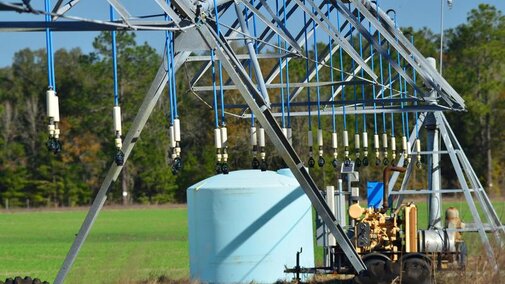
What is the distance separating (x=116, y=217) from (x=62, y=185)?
2102 centimetres

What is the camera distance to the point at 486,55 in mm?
88500

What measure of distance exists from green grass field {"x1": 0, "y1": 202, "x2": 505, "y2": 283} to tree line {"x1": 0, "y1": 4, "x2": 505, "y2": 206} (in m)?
6.91

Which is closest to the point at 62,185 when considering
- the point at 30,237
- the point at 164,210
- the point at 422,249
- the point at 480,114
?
the point at 164,210

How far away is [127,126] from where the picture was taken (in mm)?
84250

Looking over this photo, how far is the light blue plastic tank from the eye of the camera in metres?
20.0

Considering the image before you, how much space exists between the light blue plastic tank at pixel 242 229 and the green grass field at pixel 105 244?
975 mm

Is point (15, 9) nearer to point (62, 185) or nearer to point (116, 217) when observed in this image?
point (116, 217)

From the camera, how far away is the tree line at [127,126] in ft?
281

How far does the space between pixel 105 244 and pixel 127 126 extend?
44.5 meters

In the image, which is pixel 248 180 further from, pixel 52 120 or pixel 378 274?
pixel 52 120

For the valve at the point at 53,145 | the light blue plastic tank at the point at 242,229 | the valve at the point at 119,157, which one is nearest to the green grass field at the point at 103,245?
the light blue plastic tank at the point at 242,229

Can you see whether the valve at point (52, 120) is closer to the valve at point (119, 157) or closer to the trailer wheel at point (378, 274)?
the valve at point (119, 157)

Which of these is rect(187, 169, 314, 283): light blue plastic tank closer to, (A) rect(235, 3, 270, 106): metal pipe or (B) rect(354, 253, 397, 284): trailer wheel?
(A) rect(235, 3, 270, 106): metal pipe

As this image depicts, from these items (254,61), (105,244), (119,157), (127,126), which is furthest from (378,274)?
(127,126)
